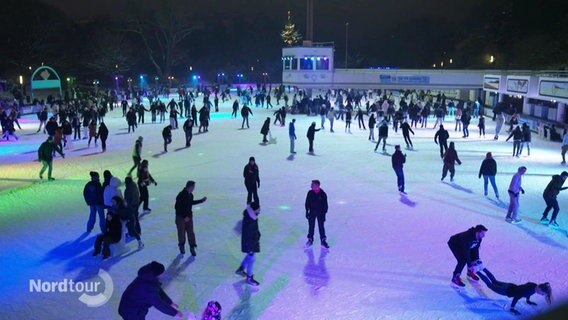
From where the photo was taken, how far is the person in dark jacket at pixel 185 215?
8398 millimetres

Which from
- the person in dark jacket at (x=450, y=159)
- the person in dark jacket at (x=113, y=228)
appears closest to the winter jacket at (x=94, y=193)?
the person in dark jacket at (x=113, y=228)

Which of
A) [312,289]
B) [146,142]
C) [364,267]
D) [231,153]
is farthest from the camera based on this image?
[146,142]

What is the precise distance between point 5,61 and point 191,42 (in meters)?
42.1

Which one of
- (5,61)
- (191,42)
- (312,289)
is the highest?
(191,42)

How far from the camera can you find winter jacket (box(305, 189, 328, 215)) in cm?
900

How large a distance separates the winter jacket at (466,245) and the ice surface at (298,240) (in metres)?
0.55

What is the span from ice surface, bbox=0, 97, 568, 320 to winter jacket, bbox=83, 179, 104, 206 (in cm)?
76

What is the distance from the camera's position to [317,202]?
9016 millimetres

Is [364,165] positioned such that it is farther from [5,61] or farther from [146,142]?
[5,61]

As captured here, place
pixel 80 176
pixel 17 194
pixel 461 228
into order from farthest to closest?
pixel 80 176, pixel 17 194, pixel 461 228

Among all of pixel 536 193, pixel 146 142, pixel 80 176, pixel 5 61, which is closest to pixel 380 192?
pixel 536 193

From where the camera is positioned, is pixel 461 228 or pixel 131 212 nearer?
pixel 131 212

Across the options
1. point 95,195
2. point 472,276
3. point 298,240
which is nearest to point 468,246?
point 472,276

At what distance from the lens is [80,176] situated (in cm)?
1517
